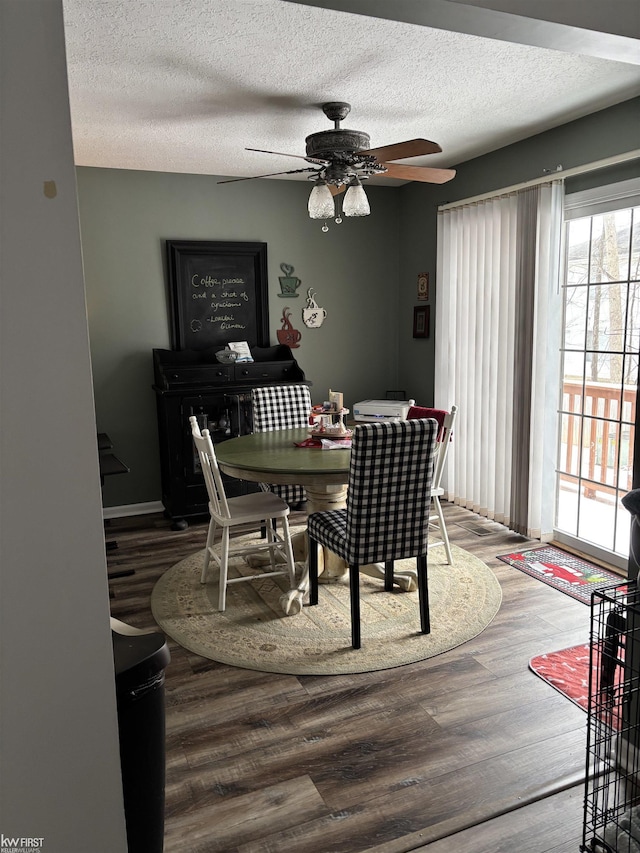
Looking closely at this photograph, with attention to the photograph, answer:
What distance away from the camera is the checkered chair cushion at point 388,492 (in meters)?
2.63

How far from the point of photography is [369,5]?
1457 millimetres

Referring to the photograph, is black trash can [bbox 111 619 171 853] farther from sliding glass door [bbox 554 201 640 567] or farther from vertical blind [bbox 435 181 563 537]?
vertical blind [bbox 435 181 563 537]

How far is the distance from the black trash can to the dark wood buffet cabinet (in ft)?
10.1

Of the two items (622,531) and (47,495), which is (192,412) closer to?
(622,531)

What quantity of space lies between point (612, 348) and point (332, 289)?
8.09 feet

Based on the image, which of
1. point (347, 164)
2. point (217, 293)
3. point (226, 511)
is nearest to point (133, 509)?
point (217, 293)

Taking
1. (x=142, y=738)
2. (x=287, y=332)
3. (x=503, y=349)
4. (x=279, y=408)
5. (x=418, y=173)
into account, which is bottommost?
(x=142, y=738)

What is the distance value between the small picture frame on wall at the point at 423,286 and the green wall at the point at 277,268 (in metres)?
0.06

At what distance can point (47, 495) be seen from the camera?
126 cm

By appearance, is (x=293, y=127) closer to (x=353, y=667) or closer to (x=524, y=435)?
(x=524, y=435)

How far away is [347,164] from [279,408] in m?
1.67

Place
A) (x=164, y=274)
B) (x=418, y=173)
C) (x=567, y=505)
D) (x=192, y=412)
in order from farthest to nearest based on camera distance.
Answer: (x=164, y=274)
(x=192, y=412)
(x=567, y=505)
(x=418, y=173)

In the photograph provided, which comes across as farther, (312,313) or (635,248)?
(312,313)

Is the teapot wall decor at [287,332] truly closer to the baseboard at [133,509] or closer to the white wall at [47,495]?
the baseboard at [133,509]
